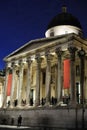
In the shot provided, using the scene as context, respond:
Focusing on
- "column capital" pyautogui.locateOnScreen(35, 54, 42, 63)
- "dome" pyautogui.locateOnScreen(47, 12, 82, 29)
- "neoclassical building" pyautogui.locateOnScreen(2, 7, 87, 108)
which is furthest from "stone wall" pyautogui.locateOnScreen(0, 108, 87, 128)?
"dome" pyautogui.locateOnScreen(47, 12, 82, 29)

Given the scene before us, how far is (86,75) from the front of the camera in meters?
36.4

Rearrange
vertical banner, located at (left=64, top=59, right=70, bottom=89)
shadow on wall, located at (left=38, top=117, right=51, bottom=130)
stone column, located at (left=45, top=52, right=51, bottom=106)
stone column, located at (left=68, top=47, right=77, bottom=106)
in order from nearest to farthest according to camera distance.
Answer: stone column, located at (left=68, top=47, right=77, bottom=106)
vertical banner, located at (left=64, top=59, right=70, bottom=89)
shadow on wall, located at (left=38, top=117, right=51, bottom=130)
stone column, located at (left=45, top=52, right=51, bottom=106)

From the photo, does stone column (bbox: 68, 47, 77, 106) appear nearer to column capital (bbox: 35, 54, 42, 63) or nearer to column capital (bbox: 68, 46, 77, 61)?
column capital (bbox: 68, 46, 77, 61)

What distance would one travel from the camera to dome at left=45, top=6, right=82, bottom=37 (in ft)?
139

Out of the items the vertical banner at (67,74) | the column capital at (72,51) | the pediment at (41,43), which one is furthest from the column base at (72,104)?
the pediment at (41,43)

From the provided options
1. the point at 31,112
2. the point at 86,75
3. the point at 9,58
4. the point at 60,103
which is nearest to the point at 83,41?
the point at 86,75

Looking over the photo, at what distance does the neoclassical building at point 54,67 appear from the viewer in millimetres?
31306

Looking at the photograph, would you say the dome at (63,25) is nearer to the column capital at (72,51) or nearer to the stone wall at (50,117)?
the column capital at (72,51)

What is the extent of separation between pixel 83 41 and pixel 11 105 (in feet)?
50.7

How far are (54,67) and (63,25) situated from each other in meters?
8.11

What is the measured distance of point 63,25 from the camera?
42.6 meters

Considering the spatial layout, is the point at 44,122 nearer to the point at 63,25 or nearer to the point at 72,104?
the point at 72,104

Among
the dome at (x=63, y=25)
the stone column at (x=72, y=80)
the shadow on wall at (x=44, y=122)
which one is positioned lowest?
the shadow on wall at (x=44, y=122)

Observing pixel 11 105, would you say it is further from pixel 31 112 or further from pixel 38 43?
pixel 38 43
